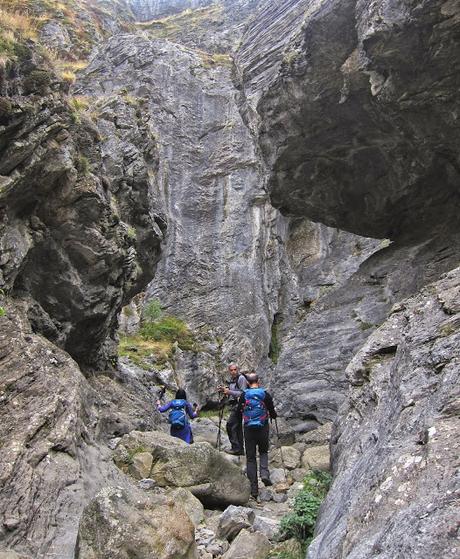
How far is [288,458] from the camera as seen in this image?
49.9 feet

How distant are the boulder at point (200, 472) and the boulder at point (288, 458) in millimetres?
3389

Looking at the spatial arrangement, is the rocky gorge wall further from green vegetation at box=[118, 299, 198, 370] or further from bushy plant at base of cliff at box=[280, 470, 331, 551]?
green vegetation at box=[118, 299, 198, 370]

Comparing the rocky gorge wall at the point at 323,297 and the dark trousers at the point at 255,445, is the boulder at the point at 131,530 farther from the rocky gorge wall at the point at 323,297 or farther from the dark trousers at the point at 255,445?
the dark trousers at the point at 255,445

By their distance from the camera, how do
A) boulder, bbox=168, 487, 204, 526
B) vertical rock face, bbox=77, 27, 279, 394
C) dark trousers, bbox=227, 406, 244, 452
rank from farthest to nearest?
vertical rock face, bbox=77, 27, 279, 394 < dark trousers, bbox=227, 406, 244, 452 < boulder, bbox=168, 487, 204, 526

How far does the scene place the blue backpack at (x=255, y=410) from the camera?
1229cm

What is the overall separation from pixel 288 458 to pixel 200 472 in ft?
15.5

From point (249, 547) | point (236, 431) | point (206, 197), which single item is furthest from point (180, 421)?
point (206, 197)

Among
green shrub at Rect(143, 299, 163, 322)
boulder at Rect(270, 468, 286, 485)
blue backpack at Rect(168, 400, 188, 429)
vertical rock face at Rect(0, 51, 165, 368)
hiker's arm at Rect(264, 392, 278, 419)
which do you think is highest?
green shrub at Rect(143, 299, 163, 322)

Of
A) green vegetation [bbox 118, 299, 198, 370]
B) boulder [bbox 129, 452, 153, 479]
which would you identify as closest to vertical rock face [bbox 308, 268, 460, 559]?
boulder [bbox 129, 452, 153, 479]

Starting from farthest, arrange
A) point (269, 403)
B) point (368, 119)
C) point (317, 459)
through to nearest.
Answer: point (368, 119)
point (317, 459)
point (269, 403)

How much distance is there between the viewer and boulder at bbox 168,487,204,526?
372 inches

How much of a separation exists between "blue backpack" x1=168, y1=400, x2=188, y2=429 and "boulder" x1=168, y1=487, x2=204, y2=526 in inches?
237

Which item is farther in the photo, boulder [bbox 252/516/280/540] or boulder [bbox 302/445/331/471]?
boulder [bbox 302/445/331/471]

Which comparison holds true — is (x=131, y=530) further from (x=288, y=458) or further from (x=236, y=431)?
(x=236, y=431)
